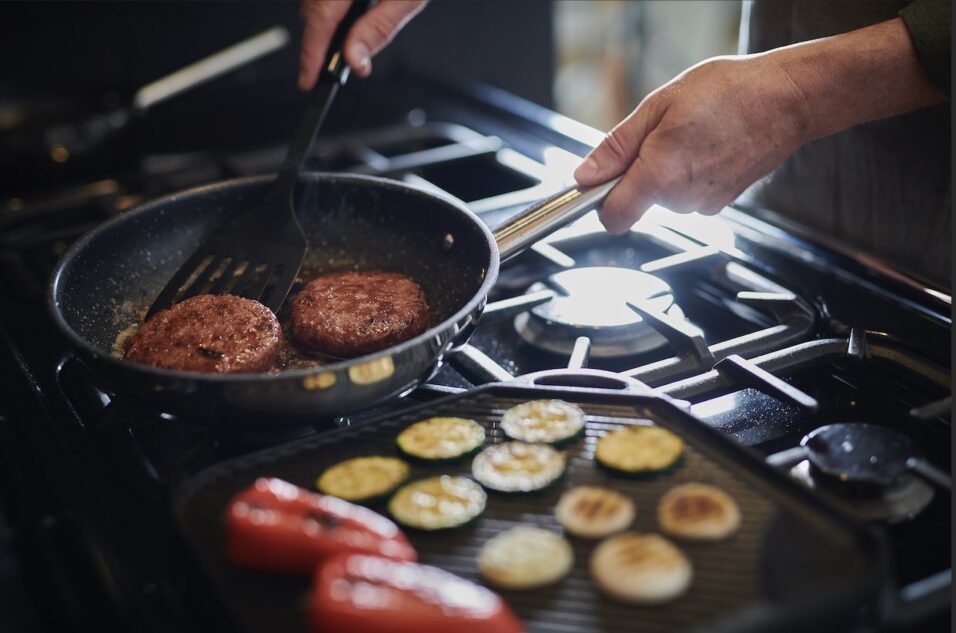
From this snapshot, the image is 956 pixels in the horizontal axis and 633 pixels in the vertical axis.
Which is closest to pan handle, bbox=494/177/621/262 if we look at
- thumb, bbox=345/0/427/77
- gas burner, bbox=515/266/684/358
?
gas burner, bbox=515/266/684/358

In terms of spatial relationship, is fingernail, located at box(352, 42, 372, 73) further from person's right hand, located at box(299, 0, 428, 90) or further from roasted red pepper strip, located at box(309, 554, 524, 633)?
roasted red pepper strip, located at box(309, 554, 524, 633)

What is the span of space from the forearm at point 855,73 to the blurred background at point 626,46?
13.0 feet

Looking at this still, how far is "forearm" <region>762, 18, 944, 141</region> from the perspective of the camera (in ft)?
3.55

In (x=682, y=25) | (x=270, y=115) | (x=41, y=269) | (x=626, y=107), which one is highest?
(x=682, y=25)

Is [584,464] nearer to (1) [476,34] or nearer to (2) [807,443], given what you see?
(2) [807,443]

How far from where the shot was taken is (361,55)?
1.45 meters

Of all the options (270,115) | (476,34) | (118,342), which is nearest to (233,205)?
(118,342)

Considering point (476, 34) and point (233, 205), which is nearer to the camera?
point (233, 205)

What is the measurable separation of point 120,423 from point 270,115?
1408mm

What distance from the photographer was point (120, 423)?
0.97 m

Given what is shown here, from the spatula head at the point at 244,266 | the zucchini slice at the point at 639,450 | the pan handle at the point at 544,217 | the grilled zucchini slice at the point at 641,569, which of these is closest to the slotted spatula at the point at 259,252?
the spatula head at the point at 244,266

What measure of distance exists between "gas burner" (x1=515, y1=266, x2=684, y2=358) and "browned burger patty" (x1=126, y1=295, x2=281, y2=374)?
35cm

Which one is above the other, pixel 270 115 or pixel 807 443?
pixel 270 115

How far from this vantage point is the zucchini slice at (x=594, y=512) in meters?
0.73
